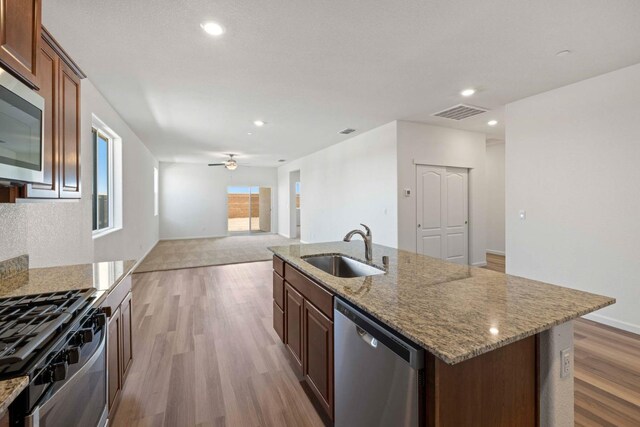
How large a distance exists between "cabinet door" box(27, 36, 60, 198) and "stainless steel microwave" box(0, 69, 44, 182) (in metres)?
0.12

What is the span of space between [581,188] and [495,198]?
13.2 ft

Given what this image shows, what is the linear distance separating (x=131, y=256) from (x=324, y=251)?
4524 mm

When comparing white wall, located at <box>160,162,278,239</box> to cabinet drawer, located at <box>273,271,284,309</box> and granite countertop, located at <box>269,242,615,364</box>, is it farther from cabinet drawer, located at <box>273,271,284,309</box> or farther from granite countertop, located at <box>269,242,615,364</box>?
granite countertop, located at <box>269,242,615,364</box>

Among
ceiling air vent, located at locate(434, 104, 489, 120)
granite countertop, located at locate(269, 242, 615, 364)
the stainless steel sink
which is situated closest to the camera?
granite countertop, located at locate(269, 242, 615, 364)

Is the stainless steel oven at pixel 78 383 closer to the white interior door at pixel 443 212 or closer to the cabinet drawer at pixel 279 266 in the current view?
the cabinet drawer at pixel 279 266

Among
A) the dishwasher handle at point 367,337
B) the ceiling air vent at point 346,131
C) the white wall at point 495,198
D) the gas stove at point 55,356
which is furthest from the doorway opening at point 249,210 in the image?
the dishwasher handle at point 367,337

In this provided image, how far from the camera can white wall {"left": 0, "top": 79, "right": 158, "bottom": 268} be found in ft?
6.17

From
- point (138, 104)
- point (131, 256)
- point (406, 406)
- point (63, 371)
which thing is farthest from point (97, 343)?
point (131, 256)

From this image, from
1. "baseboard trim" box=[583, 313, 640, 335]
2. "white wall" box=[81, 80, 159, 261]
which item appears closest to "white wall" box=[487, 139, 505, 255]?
"baseboard trim" box=[583, 313, 640, 335]

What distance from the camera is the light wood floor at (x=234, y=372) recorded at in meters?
1.83

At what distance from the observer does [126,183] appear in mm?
4797

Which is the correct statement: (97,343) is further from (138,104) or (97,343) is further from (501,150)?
(501,150)

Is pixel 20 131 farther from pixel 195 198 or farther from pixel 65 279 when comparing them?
pixel 195 198

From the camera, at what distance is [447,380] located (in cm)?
100
